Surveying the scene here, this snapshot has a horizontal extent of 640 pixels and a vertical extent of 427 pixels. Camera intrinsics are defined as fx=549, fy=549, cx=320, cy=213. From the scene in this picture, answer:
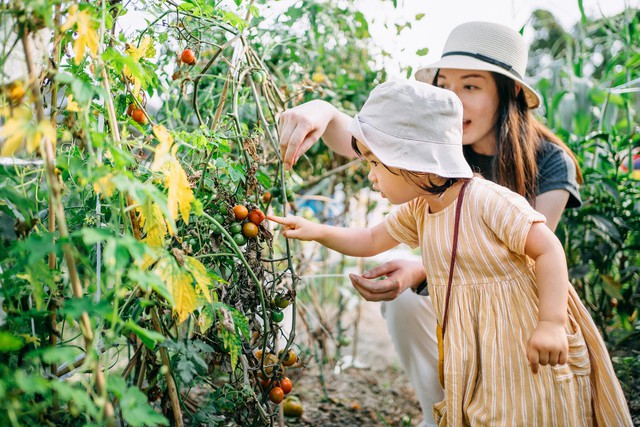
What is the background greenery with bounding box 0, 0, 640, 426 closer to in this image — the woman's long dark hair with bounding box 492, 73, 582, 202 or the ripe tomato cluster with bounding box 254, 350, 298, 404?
the ripe tomato cluster with bounding box 254, 350, 298, 404

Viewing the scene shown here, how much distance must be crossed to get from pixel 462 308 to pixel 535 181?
0.56m

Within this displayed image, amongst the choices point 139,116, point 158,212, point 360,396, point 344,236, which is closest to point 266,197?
point 344,236

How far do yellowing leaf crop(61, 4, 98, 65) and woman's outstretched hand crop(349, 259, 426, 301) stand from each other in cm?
89

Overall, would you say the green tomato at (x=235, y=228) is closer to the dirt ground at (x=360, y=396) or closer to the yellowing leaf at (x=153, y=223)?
the yellowing leaf at (x=153, y=223)

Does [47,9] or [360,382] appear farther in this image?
[360,382]

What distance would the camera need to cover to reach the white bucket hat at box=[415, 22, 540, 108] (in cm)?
165

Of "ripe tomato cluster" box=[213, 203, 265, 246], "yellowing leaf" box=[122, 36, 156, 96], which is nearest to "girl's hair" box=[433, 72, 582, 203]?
"ripe tomato cluster" box=[213, 203, 265, 246]

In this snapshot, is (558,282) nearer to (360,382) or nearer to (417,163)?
(417,163)

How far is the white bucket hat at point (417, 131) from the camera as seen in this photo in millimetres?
1241

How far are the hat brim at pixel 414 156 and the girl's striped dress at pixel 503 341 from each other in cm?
8

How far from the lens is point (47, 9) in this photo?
0.75 metres

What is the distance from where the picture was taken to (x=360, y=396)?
2.20 meters

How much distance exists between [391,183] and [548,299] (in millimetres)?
429

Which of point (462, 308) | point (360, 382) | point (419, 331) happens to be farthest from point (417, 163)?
point (360, 382)
